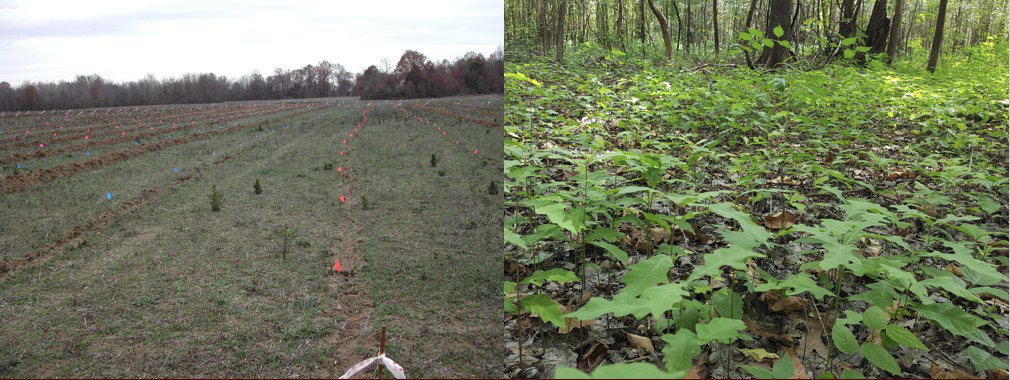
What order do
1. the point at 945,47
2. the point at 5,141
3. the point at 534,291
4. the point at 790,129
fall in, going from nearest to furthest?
1. the point at 5,141
2. the point at 534,291
3. the point at 790,129
4. the point at 945,47

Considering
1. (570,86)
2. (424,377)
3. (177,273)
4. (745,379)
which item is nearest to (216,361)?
(177,273)

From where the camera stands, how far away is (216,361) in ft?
4.76

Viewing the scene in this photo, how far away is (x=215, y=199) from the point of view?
1.74m

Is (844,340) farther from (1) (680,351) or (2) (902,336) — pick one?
(1) (680,351)

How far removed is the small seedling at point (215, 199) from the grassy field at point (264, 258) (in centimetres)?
2

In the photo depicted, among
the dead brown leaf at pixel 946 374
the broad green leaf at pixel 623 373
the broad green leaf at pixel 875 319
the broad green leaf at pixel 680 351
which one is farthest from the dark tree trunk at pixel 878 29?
the broad green leaf at pixel 623 373

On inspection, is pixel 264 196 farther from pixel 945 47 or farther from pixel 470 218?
pixel 945 47

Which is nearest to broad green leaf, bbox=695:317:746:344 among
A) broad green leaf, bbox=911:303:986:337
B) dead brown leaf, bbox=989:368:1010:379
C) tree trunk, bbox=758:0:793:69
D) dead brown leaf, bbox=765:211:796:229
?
broad green leaf, bbox=911:303:986:337

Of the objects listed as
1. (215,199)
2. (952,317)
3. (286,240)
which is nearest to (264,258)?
(286,240)

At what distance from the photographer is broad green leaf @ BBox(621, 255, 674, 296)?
1114 millimetres

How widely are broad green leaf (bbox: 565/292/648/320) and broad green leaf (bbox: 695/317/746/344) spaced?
0.63 feet

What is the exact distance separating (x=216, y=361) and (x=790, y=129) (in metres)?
4.99

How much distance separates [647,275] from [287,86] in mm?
1497

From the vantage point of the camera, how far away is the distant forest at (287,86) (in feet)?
6.11
